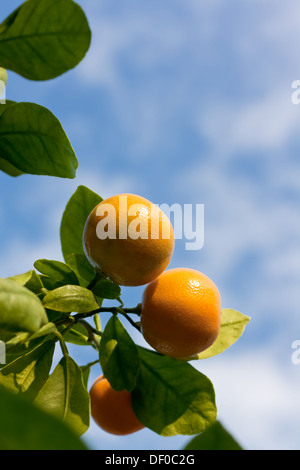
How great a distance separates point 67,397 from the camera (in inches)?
60.5

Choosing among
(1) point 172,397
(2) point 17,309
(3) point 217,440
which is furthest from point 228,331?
(3) point 217,440

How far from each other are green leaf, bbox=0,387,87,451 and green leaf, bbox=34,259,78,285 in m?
1.11

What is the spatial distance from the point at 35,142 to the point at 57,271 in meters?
0.39

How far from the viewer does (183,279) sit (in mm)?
1555

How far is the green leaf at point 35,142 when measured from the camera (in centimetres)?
142

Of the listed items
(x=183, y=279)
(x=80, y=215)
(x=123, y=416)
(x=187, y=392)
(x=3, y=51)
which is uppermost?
(x=3, y=51)

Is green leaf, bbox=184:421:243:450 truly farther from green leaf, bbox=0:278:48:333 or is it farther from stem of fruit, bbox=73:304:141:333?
stem of fruit, bbox=73:304:141:333

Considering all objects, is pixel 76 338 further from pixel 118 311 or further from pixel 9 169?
pixel 9 169

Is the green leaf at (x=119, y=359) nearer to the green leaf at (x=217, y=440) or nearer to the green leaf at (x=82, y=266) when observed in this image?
the green leaf at (x=82, y=266)

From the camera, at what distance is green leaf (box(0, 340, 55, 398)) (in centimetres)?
156

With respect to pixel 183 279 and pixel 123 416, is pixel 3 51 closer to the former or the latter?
pixel 183 279

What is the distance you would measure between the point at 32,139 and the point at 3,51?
0.26 meters
